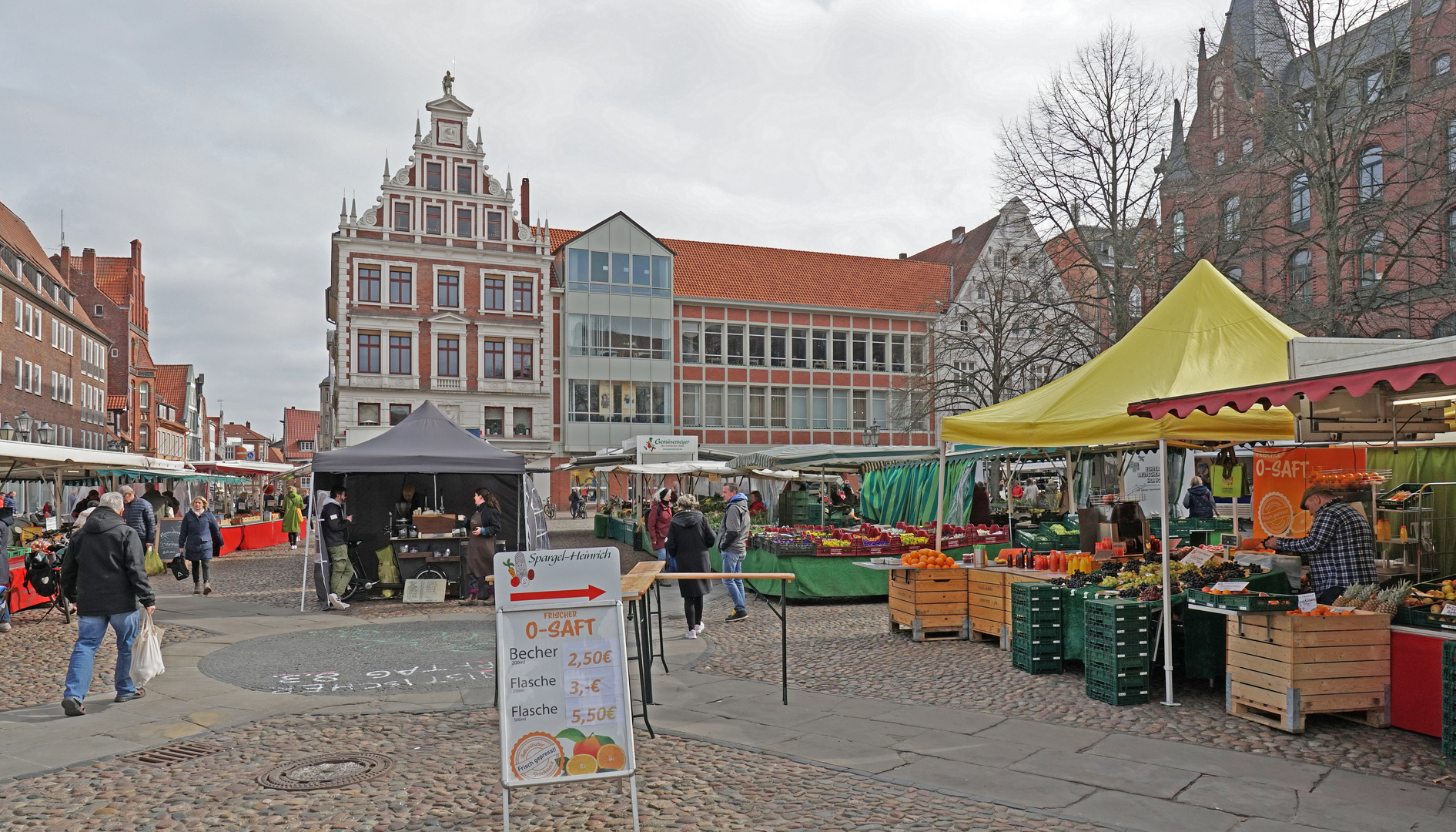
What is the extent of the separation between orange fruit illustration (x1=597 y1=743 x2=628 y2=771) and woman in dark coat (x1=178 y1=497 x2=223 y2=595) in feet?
48.2

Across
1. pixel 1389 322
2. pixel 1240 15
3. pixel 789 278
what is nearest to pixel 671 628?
pixel 1240 15

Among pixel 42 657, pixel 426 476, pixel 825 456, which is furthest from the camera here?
pixel 825 456

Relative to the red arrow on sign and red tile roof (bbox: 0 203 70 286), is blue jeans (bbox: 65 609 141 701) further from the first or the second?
red tile roof (bbox: 0 203 70 286)

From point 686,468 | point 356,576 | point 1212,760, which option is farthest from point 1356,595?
point 686,468

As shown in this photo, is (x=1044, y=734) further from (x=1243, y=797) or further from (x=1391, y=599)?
(x=1391, y=599)

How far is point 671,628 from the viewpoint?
Answer: 13.0m

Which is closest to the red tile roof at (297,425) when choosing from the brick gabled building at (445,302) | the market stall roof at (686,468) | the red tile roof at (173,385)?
the red tile roof at (173,385)

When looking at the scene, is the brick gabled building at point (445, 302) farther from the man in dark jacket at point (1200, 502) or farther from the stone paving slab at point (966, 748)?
the stone paving slab at point (966, 748)

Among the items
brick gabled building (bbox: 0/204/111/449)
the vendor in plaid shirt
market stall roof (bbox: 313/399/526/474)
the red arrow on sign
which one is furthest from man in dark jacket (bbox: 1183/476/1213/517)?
brick gabled building (bbox: 0/204/111/449)

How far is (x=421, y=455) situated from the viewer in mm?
15578

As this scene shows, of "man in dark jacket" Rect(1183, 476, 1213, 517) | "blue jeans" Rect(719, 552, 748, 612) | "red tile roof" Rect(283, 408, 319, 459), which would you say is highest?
"red tile roof" Rect(283, 408, 319, 459)

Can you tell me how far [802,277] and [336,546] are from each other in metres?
42.1

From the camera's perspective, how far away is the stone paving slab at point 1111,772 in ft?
19.6

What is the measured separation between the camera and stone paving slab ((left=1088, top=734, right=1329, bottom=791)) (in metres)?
6.14
